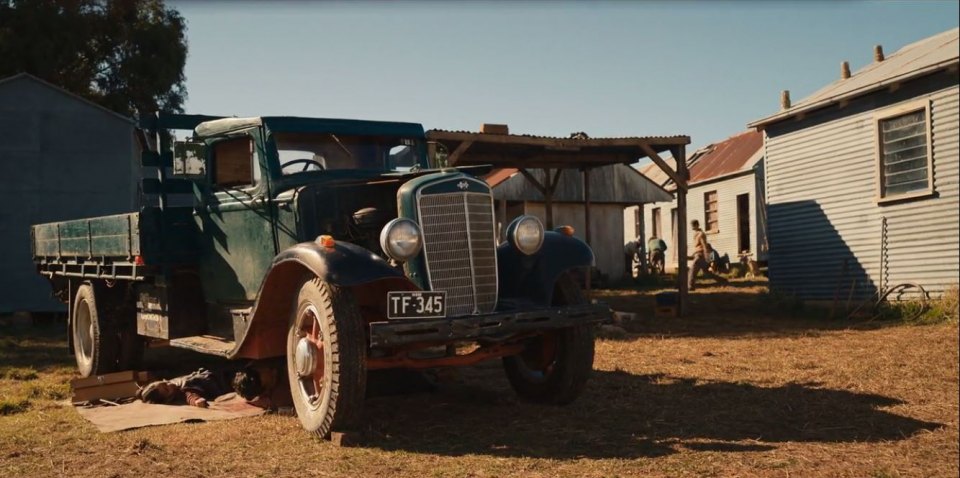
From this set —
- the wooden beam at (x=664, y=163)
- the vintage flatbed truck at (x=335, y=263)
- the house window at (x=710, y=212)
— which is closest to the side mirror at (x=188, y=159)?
the vintage flatbed truck at (x=335, y=263)

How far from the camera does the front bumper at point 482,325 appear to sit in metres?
5.23

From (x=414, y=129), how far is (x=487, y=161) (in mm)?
8967

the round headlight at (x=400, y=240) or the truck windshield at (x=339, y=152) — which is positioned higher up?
the truck windshield at (x=339, y=152)

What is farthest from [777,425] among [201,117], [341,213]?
[201,117]

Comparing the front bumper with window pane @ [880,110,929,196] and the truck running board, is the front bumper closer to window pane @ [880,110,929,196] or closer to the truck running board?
the truck running board

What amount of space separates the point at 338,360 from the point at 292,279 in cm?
102

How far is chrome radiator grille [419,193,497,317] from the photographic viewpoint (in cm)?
578

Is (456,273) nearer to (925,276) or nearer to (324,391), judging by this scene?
(324,391)

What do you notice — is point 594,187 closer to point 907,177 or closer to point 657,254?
point 657,254

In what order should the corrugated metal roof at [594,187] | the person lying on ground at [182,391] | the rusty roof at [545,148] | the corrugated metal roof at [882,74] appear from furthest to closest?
the corrugated metal roof at [594,187] < the rusty roof at [545,148] < the corrugated metal roof at [882,74] < the person lying on ground at [182,391]

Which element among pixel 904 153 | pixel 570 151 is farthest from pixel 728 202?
pixel 904 153

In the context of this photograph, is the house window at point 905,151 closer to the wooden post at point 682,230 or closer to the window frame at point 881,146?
the window frame at point 881,146

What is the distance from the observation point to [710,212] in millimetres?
29281

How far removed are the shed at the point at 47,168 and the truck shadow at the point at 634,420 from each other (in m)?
10.7
